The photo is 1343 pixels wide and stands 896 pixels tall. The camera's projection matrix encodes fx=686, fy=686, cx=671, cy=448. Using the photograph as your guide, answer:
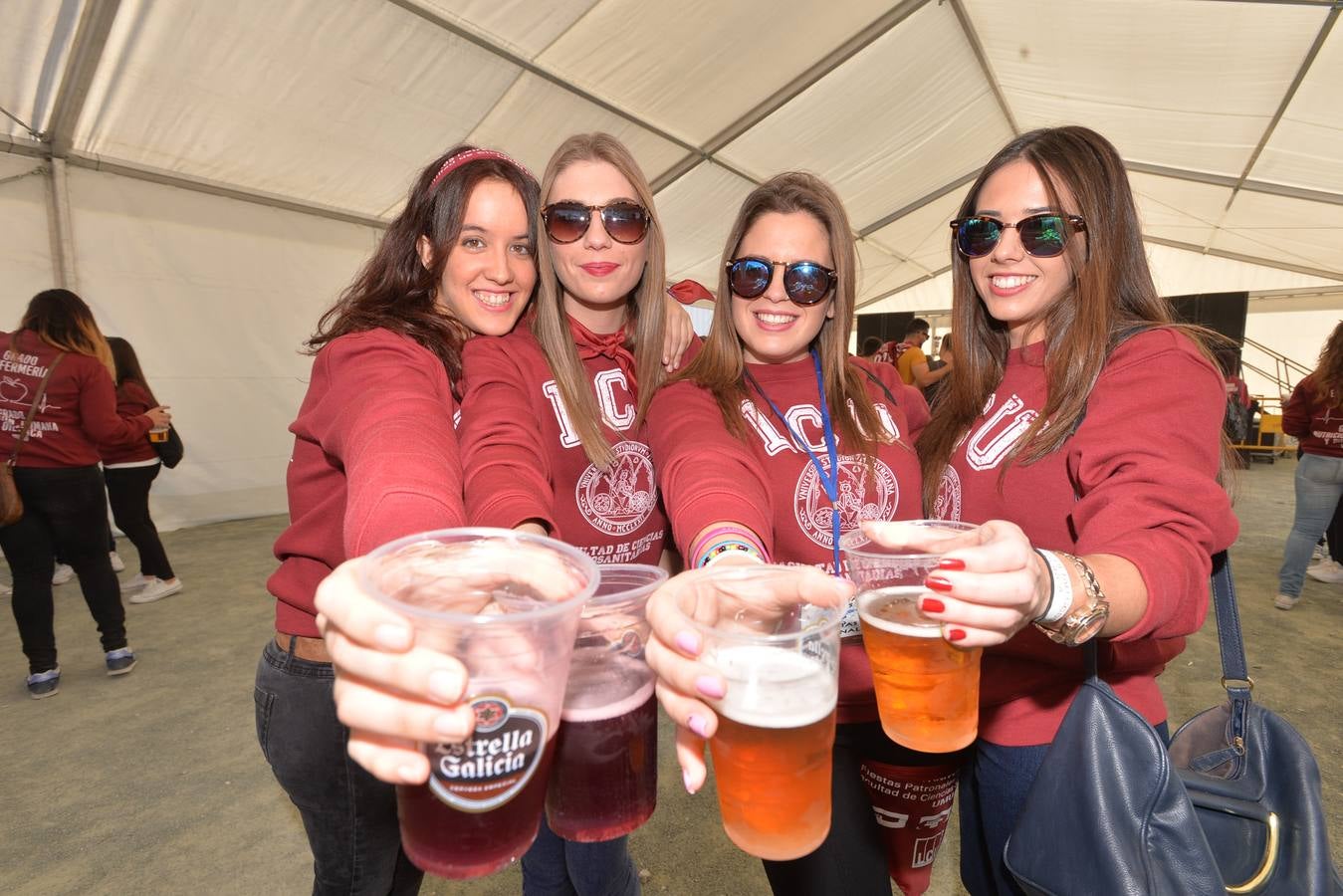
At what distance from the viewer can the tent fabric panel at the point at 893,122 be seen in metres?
8.06

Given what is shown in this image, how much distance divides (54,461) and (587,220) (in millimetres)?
3893

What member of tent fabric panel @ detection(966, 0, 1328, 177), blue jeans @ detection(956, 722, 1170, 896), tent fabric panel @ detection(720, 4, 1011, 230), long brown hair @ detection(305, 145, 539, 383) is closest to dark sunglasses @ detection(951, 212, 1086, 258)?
blue jeans @ detection(956, 722, 1170, 896)

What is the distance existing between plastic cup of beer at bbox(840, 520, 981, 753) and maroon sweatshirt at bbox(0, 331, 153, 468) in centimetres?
466

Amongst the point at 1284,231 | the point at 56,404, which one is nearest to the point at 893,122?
the point at 1284,231

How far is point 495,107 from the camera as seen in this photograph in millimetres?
6977

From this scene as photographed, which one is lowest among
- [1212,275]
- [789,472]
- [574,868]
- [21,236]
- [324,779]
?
[574,868]

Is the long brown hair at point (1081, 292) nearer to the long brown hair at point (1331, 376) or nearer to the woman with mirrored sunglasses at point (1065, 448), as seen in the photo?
the woman with mirrored sunglasses at point (1065, 448)

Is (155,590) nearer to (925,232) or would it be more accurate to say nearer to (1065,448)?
(1065,448)

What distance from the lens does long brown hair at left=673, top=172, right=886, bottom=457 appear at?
186 cm

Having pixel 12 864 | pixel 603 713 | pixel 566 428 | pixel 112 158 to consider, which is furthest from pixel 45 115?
pixel 603 713

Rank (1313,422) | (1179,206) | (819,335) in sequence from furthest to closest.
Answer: (1179,206), (1313,422), (819,335)

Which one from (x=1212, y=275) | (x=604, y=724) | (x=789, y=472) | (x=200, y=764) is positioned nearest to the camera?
(x=604, y=724)

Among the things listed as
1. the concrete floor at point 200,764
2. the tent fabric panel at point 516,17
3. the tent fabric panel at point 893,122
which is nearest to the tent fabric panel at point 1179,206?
the tent fabric panel at point 893,122

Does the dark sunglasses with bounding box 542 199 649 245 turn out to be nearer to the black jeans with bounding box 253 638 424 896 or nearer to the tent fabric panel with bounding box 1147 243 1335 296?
the black jeans with bounding box 253 638 424 896
